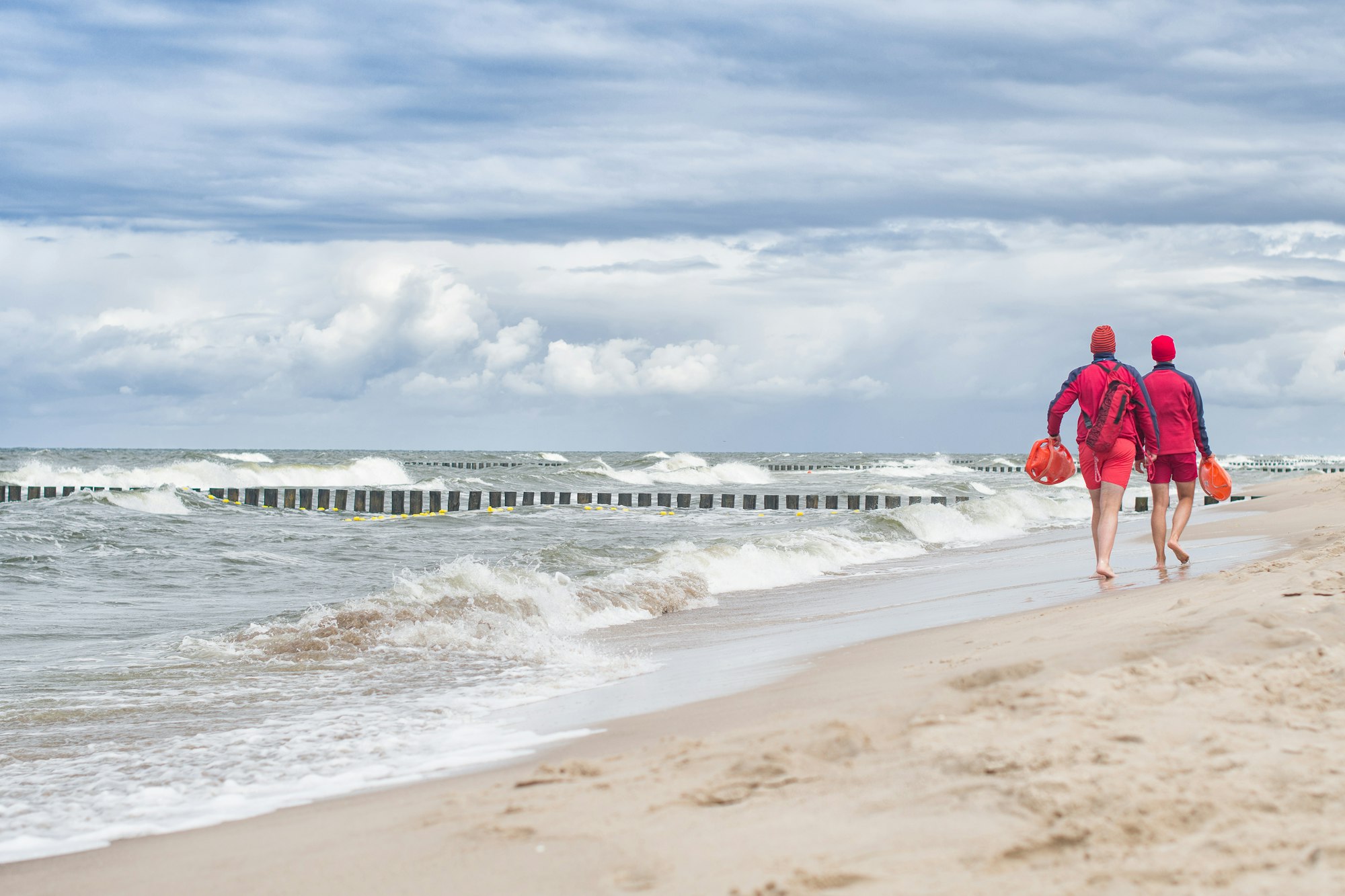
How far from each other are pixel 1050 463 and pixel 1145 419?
0.73 meters

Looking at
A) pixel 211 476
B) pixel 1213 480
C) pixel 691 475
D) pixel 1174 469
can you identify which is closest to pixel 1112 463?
pixel 1174 469

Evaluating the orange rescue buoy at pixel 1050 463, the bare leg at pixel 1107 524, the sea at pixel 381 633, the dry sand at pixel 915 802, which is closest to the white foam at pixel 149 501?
the sea at pixel 381 633

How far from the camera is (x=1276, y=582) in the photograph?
17.7 feet

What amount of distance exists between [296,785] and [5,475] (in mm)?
46757

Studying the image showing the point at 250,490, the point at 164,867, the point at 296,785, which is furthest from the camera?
the point at 250,490

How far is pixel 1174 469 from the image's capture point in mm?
8242

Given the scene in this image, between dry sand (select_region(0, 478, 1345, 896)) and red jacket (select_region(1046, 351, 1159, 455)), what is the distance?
3.81 m

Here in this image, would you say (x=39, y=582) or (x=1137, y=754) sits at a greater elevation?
(x=1137, y=754)

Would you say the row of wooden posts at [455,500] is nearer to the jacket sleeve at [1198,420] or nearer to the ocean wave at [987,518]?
the ocean wave at [987,518]

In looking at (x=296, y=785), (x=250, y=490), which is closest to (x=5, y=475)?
(x=250, y=490)

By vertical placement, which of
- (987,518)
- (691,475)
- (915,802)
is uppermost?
(915,802)

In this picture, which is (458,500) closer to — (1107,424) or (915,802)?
(1107,424)

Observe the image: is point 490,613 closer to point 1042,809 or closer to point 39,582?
point 39,582

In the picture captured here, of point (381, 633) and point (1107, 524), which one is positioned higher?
point (1107, 524)
